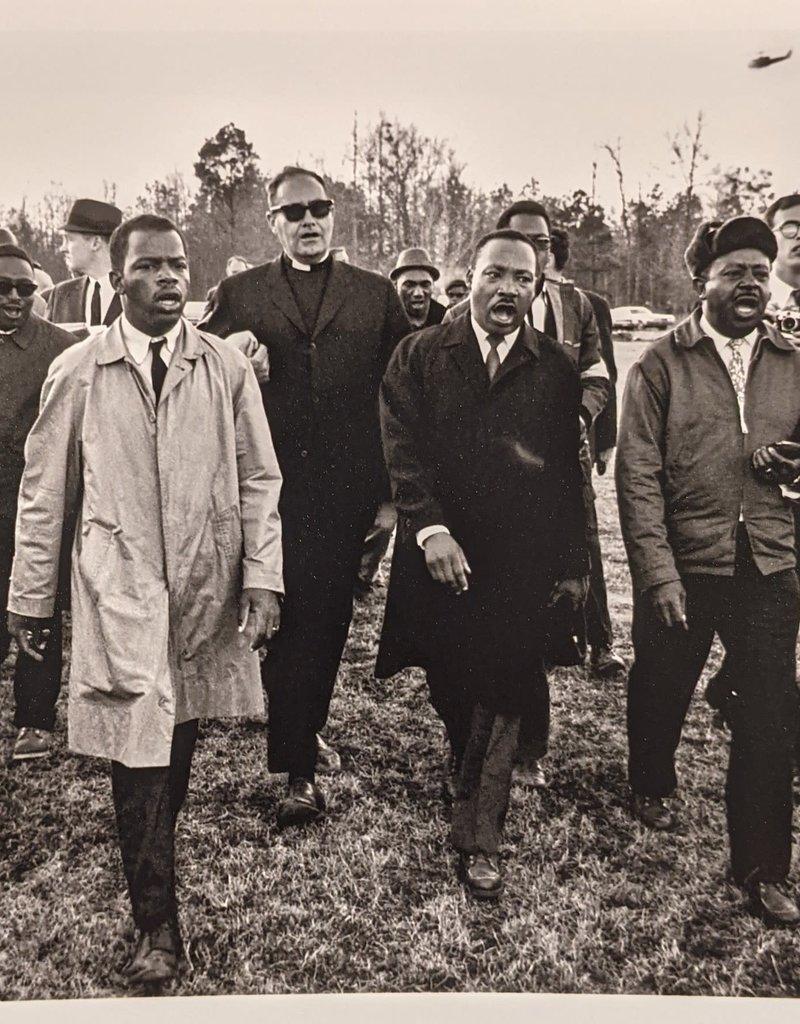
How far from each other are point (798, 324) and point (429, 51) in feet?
4.45

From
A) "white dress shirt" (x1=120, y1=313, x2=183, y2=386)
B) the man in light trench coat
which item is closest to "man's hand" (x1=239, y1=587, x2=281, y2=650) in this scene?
the man in light trench coat

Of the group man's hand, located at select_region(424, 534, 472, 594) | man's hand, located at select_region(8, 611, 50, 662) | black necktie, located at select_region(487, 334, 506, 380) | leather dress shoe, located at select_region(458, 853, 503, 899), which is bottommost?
leather dress shoe, located at select_region(458, 853, 503, 899)

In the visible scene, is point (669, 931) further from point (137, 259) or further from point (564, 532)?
point (137, 259)

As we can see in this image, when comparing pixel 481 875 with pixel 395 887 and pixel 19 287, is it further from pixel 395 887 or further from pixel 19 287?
pixel 19 287

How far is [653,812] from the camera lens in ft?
8.24

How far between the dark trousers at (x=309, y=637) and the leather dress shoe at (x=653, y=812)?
0.98 metres

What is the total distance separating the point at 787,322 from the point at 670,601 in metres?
0.87

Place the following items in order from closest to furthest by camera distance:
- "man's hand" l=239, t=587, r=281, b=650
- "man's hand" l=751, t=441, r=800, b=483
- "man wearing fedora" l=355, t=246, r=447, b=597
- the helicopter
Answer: "man's hand" l=239, t=587, r=281, b=650
"man's hand" l=751, t=441, r=800, b=483
the helicopter
"man wearing fedora" l=355, t=246, r=447, b=597

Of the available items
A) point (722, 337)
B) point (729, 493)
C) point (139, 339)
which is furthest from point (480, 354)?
point (139, 339)

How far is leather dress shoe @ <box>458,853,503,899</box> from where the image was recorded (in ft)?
7.71

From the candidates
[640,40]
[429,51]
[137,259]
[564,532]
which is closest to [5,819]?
[137,259]

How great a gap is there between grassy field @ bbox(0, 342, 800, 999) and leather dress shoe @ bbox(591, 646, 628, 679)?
0.05 metres

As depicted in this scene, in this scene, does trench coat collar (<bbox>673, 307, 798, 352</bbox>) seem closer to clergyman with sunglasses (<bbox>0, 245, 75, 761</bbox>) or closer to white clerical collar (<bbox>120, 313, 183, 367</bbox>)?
white clerical collar (<bbox>120, 313, 183, 367</bbox>)

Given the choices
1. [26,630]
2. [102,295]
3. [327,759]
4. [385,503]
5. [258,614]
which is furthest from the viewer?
[385,503]
